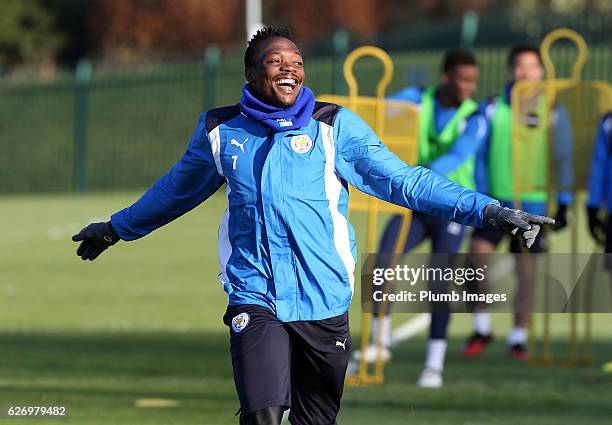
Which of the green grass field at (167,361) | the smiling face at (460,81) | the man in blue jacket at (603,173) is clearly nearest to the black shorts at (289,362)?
the green grass field at (167,361)

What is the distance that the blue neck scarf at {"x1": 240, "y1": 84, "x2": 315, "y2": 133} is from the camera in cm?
577

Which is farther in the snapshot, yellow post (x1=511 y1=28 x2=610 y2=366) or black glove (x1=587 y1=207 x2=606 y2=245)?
black glove (x1=587 y1=207 x2=606 y2=245)

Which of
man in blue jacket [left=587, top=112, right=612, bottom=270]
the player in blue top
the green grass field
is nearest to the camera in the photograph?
the green grass field

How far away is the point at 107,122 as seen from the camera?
107 ft

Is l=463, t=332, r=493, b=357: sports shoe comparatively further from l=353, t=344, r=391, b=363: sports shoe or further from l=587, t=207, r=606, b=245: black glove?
l=587, t=207, r=606, b=245: black glove

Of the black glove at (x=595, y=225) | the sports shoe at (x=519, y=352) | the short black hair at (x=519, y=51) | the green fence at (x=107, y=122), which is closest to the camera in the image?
the black glove at (x=595, y=225)

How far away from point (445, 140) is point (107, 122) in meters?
23.2

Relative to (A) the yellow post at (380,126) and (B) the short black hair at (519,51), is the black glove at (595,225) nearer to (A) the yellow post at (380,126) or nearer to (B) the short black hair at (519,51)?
(B) the short black hair at (519,51)

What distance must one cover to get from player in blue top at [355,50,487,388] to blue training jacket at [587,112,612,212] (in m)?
0.79

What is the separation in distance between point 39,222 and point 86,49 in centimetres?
2585

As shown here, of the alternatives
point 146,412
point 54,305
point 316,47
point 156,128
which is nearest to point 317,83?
point 316,47

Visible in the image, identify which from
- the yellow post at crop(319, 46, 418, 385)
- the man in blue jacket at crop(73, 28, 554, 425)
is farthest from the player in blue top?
the man in blue jacket at crop(73, 28, 554, 425)

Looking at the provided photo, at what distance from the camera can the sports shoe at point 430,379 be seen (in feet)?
31.2

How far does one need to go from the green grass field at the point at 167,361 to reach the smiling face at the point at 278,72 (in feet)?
9.20
